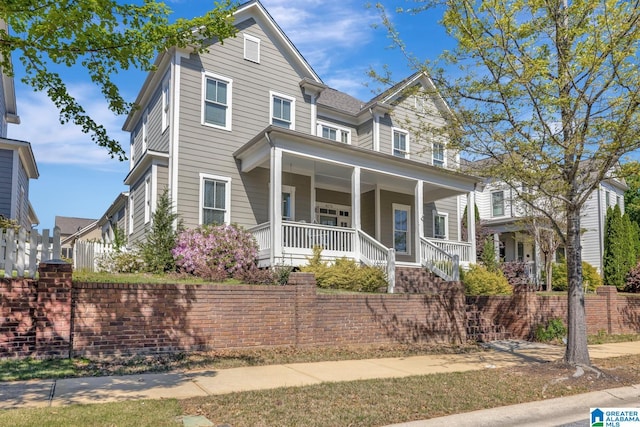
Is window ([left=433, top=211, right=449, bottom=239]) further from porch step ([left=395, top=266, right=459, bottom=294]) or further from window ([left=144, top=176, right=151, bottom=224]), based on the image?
window ([left=144, top=176, right=151, bottom=224])

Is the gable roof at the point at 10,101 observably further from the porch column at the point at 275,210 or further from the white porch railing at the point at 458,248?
the white porch railing at the point at 458,248

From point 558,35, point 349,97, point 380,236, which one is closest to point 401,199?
point 380,236

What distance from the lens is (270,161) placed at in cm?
1418

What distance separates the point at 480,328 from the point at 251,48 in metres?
11.9

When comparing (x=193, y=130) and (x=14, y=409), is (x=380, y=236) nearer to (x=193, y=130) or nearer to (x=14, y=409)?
(x=193, y=130)

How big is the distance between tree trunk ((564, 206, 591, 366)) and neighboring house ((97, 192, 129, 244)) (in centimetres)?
1526

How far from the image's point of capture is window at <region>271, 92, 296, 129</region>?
17.6 metres

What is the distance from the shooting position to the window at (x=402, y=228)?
2056 centimetres

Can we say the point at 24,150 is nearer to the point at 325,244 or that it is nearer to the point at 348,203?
the point at 325,244

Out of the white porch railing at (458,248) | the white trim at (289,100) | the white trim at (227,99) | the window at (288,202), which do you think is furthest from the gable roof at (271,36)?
the white porch railing at (458,248)

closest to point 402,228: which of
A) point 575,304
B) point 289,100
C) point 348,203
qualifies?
point 348,203

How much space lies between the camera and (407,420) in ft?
18.3

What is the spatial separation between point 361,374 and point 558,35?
21.9 ft

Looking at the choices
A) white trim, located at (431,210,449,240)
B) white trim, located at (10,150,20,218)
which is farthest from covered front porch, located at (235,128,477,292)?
white trim, located at (10,150,20,218)
